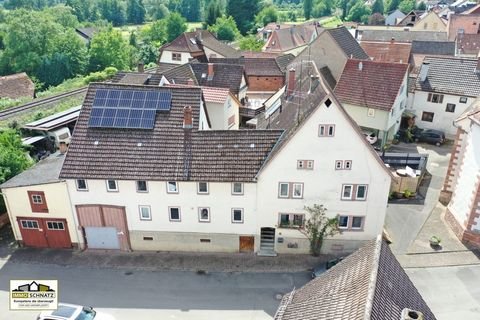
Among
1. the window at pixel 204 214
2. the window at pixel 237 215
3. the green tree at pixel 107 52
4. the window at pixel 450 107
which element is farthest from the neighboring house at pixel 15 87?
the window at pixel 450 107

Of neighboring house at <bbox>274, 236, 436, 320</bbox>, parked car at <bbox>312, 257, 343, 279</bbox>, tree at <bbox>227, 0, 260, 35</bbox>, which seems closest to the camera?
neighboring house at <bbox>274, 236, 436, 320</bbox>

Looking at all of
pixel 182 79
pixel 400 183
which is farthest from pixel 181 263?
pixel 182 79

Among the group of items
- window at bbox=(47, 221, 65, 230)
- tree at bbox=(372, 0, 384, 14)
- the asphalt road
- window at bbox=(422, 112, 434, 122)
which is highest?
tree at bbox=(372, 0, 384, 14)

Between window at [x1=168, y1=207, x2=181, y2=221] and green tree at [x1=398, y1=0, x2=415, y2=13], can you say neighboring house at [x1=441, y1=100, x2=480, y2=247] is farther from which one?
green tree at [x1=398, y1=0, x2=415, y2=13]

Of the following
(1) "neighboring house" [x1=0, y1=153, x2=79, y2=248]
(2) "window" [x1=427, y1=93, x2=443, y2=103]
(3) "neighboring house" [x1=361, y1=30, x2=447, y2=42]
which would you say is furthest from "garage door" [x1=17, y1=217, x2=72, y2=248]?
(3) "neighboring house" [x1=361, y1=30, x2=447, y2=42]

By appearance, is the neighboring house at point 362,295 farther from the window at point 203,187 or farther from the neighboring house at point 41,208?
the neighboring house at point 41,208

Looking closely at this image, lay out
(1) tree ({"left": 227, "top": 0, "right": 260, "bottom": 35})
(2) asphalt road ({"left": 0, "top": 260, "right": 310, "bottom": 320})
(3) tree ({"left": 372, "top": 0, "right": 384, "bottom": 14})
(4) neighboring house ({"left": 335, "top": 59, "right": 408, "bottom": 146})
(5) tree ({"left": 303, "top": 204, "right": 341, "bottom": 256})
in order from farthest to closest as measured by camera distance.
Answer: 1. (3) tree ({"left": 372, "top": 0, "right": 384, "bottom": 14})
2. (1) tree ({"left": 227, "top": 0, "right": 260, "bottom": 35})
3. (4) neighboring house ({"left": 335, "top": 59, "right": 408, "bottom": 146})
4. (5) tree ({"left": 303, "top": 204, "right": 341, "bottom": 256})
5. (2) asphalt road ({"left": 0, "top": 260, "right": 310, "bottom": 320})

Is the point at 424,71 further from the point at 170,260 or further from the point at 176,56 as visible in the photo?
the point at 176,56

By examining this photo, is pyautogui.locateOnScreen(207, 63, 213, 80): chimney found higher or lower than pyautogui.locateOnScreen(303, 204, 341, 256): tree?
higher
